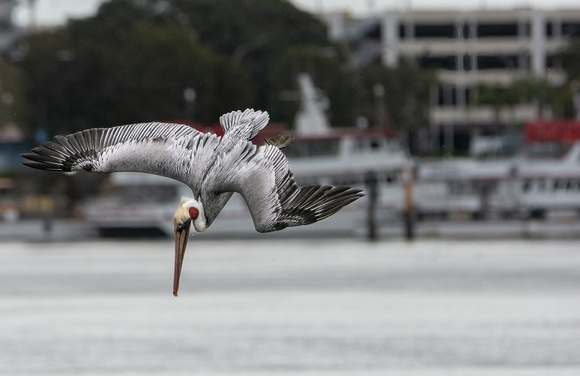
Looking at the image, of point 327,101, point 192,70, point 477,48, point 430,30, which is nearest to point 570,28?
point 430,30

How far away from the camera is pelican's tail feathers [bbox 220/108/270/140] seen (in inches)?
906

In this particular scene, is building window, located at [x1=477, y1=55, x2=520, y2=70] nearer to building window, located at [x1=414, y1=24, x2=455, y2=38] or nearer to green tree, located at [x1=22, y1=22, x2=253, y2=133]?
building window, located at [x1=414, y1=24, x2=455, y2=38]

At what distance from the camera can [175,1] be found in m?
160

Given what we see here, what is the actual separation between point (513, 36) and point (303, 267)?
297 ft

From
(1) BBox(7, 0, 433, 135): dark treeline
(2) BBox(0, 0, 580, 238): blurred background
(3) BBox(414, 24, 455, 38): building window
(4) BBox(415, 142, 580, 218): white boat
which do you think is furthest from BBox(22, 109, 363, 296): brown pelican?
(3) BBox(414, 24, 455, 38): building window

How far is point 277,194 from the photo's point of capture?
2250 cm

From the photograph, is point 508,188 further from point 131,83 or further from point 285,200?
point 285,200

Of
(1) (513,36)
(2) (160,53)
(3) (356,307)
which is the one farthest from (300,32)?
(3) (356,307)

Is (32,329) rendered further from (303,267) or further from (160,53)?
(160,53)

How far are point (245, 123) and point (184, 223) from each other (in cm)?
176

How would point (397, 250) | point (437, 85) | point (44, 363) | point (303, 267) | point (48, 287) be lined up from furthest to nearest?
point (437, 85)
point (397, 250)
point (303, 267)
point (48, 287)
point (44, 363)

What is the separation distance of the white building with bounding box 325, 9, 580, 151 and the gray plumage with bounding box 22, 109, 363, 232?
140 m

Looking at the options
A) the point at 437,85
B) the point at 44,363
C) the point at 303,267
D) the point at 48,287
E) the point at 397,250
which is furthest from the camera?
the point at 437,85

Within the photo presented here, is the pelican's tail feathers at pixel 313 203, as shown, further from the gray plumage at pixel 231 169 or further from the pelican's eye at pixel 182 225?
the pelican's eye at pixel 182 225
